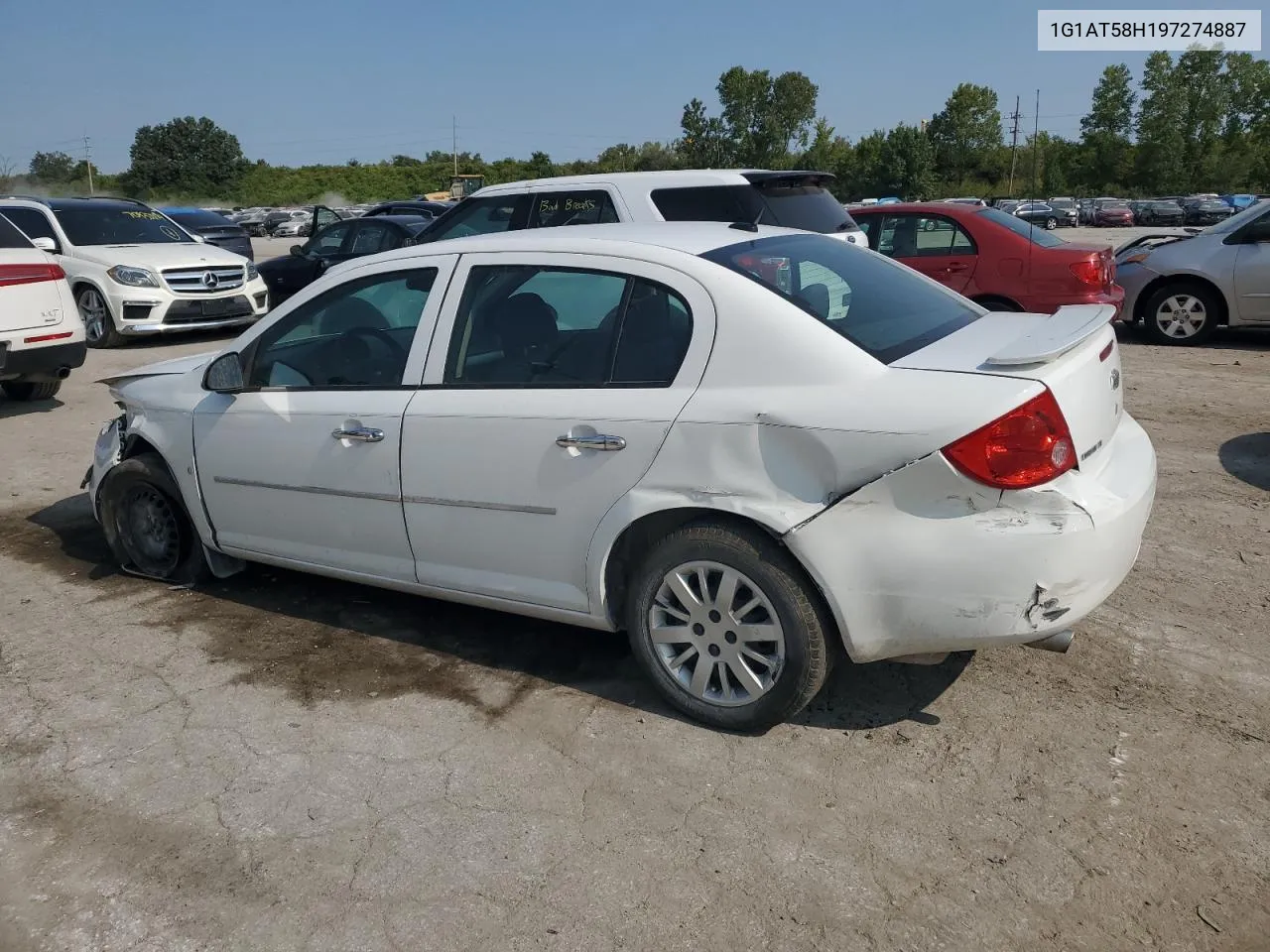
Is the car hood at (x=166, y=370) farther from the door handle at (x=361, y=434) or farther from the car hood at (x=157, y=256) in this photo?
the car hood at (x=157, y=256)

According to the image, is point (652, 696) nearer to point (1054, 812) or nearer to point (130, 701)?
point (1054, 812)

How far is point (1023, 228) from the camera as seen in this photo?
10203 mm

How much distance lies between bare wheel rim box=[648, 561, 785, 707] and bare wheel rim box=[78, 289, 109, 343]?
11.3 m

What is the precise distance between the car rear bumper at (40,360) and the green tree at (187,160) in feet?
281

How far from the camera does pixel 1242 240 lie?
34.2ft

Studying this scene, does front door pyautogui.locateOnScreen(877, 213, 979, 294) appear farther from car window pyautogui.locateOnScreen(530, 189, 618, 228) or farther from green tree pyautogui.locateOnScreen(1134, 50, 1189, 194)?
green tree pyautogui.locateOnScreen(1134, 50, 1189, 194)

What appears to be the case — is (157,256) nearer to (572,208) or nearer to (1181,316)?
(572,208)

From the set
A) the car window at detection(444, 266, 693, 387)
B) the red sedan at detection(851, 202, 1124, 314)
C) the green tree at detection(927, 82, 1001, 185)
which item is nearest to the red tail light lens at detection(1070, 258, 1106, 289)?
the red sedan at detection(851, 202, 1124, 314)

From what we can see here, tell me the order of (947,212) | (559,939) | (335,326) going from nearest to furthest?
(559,939) < (335,326) < (947,212)

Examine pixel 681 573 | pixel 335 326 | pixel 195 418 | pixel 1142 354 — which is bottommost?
pixel 1142 354

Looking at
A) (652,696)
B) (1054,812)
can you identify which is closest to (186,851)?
(652,696)

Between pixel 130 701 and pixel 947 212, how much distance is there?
340 inches

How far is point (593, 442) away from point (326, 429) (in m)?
1.27

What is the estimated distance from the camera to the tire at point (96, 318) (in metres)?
12.7
